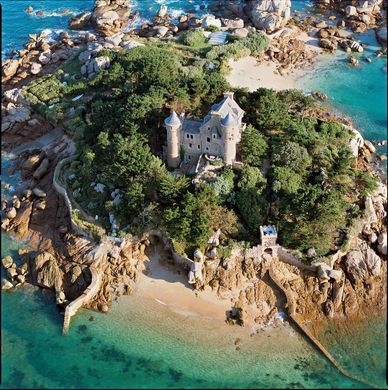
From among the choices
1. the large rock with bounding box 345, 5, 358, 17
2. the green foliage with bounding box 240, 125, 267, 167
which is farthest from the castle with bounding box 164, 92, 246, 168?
the large rock with bounding box 345, 5, 358, 17

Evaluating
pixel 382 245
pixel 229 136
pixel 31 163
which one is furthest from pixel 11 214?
pixel 382 245

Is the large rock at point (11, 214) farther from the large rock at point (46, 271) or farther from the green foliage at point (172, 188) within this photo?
the green foliage at point (172, 188)

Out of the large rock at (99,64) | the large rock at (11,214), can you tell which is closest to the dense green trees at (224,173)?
the large rock at (11,214)

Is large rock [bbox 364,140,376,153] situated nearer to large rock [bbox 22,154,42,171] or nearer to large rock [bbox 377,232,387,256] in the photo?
large rock [bbox 377,232,387,256]

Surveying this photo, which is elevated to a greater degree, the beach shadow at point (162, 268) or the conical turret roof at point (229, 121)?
the conical turret roof at point (229, 121)

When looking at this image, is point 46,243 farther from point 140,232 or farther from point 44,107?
point 44,107

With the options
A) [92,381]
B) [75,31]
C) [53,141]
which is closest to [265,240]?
[92,381]
